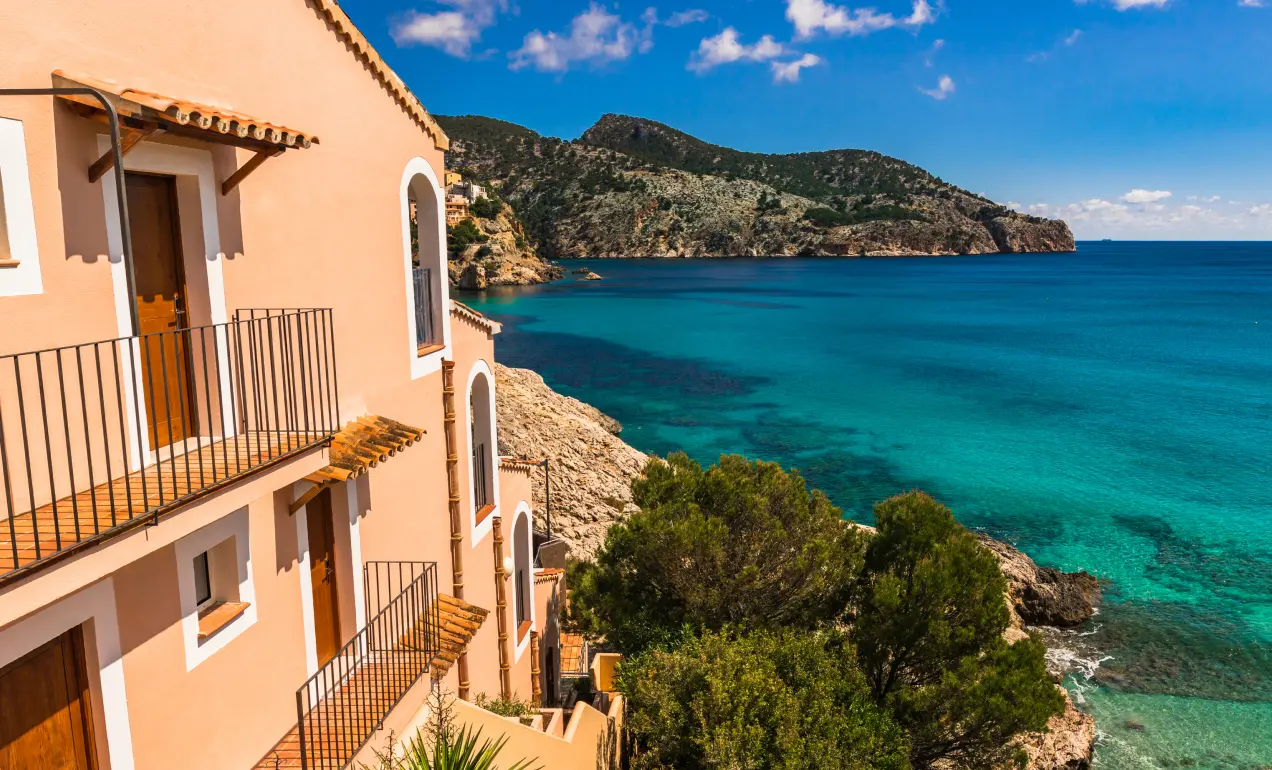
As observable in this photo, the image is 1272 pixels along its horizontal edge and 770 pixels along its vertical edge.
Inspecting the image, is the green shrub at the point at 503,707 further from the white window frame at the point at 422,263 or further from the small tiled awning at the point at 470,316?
the small tiled awning at the point at 470,316

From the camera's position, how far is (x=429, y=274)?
9812 mm

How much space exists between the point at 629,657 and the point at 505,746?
17.7 feet

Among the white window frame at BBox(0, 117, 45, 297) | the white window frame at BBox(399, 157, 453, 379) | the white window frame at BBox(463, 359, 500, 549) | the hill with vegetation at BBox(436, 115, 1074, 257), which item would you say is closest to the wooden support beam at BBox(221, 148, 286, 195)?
the white window frame at BBox(0, 117, 45, 297)

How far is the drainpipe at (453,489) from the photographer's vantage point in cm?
1002

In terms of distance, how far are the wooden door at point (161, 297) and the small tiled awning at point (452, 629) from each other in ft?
12.7

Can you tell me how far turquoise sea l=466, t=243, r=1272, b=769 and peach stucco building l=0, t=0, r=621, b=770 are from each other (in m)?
17.4

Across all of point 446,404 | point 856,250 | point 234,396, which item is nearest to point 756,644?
point 446,404

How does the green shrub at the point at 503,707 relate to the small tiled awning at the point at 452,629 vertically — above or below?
below

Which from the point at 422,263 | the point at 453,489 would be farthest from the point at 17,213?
the point at 453,489

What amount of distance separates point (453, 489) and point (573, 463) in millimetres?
16591

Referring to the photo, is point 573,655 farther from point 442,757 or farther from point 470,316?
point 442,757

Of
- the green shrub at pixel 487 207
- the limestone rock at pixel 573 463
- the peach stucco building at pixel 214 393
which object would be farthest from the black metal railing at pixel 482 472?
the green shrub at pixel 487 207

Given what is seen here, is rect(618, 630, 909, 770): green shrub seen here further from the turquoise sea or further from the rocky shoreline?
the turquoise sea

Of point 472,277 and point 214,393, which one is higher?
point 472,277
